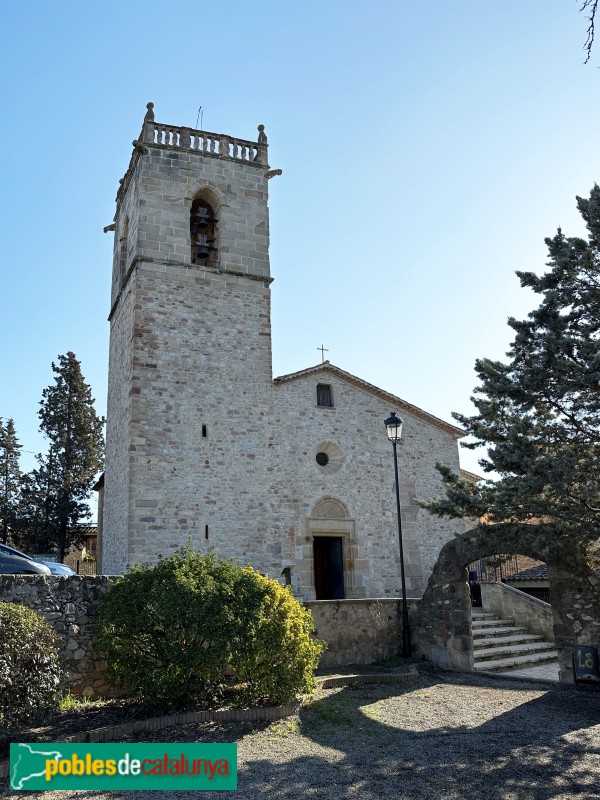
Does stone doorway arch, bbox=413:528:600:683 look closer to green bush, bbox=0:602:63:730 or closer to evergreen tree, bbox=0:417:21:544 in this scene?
green bush, bbox=0:602:63:730

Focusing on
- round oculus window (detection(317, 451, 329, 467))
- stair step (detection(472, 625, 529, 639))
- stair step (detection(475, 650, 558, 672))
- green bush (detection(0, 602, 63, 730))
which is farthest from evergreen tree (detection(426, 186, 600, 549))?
round oculus window (detection(317, 451, 329, 467))

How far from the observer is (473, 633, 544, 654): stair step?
14103 mm

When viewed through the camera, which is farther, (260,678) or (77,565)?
(77,565)

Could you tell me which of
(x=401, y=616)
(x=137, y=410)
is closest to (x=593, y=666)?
(x=401, y=616)

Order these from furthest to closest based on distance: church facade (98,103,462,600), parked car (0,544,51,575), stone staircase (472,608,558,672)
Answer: church facade (98,103,462,600) < stone staircase (472,608,558,672) < parked car (0,544,51,575)

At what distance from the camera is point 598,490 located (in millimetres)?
8547

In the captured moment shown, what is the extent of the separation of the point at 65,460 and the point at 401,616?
701 inches

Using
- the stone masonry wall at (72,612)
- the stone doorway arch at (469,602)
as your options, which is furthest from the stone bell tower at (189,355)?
the stone masonry wall at (72,612)

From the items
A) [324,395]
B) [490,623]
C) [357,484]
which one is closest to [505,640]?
[490,623]

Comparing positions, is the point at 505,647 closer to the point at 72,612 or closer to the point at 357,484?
the point at 357,484

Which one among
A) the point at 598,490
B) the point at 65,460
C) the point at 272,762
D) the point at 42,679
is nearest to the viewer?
the point at 272,762

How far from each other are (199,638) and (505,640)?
336 inches

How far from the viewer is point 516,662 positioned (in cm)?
1327

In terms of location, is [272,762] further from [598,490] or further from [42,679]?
[598,490]
